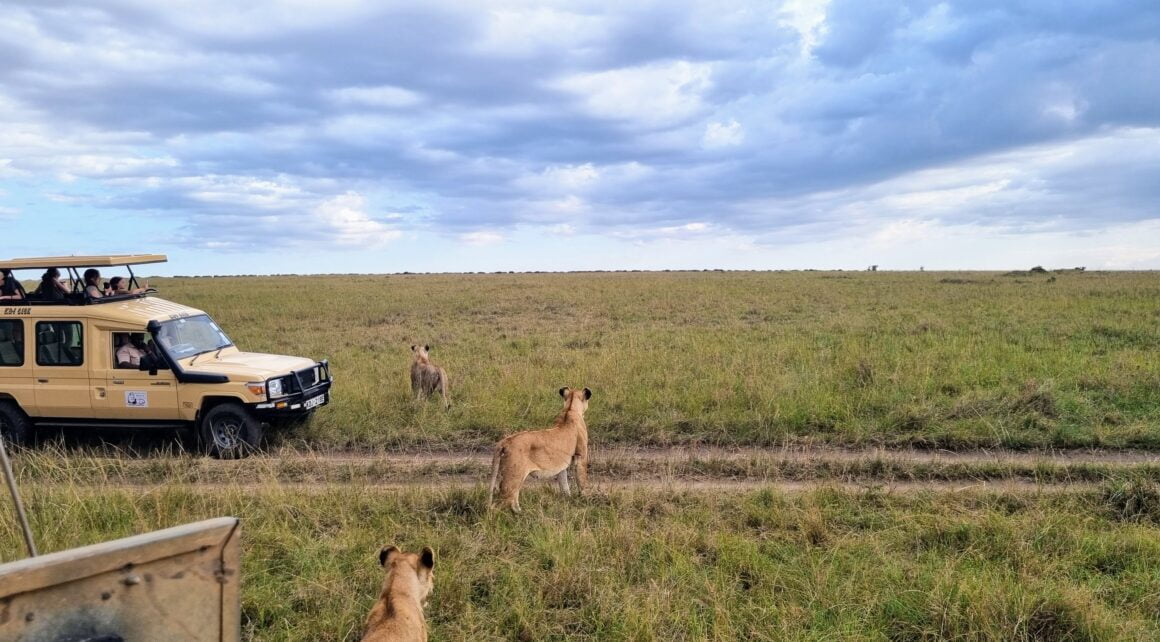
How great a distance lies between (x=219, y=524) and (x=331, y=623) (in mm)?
2760

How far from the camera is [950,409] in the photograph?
9352 millimetres

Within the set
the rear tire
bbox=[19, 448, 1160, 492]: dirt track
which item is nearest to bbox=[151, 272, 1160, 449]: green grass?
bbox=[19, 448, 1160, 492]: dirt track

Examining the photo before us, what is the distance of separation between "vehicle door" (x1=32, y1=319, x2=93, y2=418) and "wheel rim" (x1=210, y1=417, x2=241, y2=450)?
1.74 m

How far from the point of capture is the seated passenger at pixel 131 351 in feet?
28.6

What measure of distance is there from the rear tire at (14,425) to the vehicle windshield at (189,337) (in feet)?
7.01

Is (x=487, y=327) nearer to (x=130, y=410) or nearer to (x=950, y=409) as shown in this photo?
(x=130, y=410)

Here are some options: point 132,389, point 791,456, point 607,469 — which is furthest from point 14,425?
point 791,456

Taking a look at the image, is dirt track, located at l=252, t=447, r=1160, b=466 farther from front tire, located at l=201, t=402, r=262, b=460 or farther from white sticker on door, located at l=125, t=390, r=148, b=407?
white sticker on door, located at l=125, t=390, r=148, b=407

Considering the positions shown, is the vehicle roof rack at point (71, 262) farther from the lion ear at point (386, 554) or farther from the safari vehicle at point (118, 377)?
the lion ear at point (386, 554)

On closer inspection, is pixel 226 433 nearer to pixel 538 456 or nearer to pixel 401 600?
pixel 538 456

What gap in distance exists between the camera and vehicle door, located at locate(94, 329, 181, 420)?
8570 mm

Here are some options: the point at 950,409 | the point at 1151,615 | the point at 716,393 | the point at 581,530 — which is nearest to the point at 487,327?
the point at 716,393

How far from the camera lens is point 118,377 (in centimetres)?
862

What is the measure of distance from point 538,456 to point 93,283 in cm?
740
